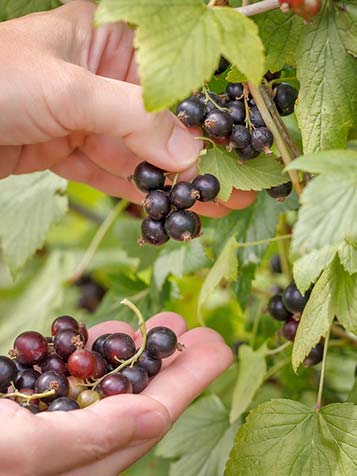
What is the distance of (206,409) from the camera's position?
4.96 ft

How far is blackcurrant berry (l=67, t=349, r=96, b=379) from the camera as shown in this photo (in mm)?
1076

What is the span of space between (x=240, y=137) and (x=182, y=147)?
0.28ft

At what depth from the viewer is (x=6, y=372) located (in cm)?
109

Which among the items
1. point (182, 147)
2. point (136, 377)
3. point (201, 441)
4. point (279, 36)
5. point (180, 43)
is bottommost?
point (201, 441)

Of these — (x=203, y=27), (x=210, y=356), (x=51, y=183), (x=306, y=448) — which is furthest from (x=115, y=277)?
(x=203, y=27)

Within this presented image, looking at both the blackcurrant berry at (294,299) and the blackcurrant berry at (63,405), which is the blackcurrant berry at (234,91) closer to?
the blackcurrant berry at (294,299)

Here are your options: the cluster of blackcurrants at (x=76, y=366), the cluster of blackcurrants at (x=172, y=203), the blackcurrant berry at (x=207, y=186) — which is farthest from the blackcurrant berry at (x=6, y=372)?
the blackcurrant berry at (x=207, y=186)

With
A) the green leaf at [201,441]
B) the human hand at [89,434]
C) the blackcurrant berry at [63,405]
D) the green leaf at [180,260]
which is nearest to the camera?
the human hand at [89,434]

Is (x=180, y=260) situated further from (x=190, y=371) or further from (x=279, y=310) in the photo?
(x=190, y=371)

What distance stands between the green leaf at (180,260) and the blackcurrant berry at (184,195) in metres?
0.51

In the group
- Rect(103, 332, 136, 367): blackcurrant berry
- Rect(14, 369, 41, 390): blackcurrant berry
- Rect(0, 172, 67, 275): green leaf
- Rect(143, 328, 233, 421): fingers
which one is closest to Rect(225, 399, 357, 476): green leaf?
Rect(143, 328, 233, 421): fingers

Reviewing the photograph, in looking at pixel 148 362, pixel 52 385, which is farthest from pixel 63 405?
pixel 148 362

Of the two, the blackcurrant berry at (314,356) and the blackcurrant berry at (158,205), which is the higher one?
the blackcurrant berry at (158,205)

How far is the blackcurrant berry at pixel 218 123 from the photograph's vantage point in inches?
39.8
